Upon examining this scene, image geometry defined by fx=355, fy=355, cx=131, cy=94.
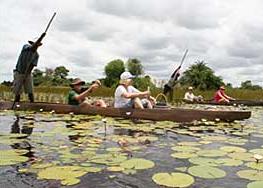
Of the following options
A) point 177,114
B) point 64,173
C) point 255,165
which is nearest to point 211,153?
point 255,165

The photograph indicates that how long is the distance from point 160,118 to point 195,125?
0.82 meters

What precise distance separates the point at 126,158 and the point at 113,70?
6659 centimetres

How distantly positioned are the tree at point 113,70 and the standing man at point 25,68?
55.6m

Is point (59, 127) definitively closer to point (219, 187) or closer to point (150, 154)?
point (150, 154)

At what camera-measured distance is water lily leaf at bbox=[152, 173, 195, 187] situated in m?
2.71

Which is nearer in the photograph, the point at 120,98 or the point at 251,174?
the point at 251,174

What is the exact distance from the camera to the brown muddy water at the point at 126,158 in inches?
113

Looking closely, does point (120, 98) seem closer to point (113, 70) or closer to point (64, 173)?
point (64, 173)

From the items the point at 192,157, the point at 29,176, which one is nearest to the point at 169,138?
the point at 192,157

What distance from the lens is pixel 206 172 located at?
10.1 feet

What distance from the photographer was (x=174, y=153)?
4.04m

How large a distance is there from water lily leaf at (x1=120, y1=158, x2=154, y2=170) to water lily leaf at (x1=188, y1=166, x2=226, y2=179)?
418 mm

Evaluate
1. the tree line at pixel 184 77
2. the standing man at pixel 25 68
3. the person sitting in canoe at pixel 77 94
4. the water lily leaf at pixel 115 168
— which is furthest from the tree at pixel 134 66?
the water lily leaf at pixel 115 168

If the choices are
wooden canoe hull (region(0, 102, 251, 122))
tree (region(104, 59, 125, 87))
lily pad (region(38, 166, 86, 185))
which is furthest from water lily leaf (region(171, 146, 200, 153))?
tree (region(104, 59, 125, 87))
